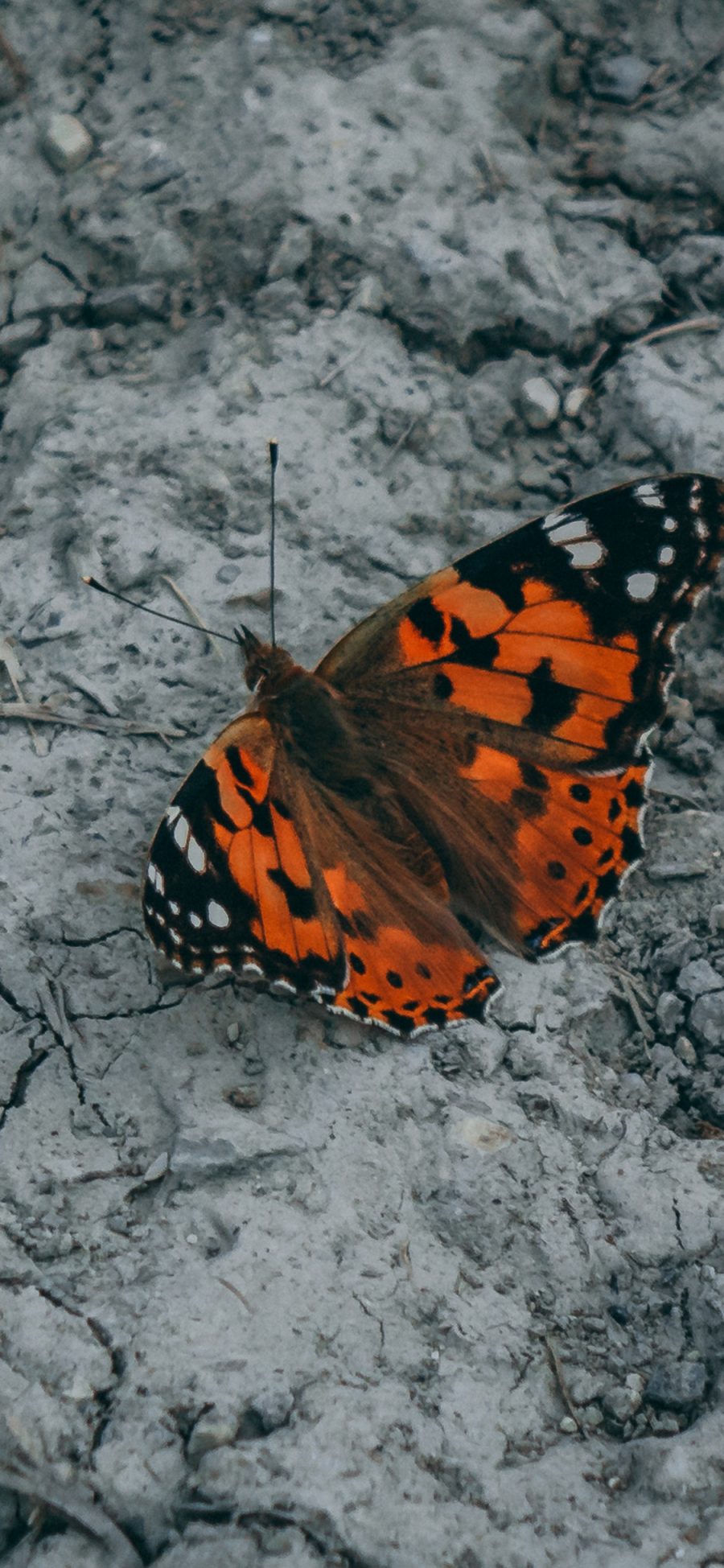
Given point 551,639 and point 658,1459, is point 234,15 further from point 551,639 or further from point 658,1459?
point 658,1459

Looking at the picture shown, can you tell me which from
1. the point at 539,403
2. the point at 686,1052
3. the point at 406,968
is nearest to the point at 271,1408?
the point at 406,968

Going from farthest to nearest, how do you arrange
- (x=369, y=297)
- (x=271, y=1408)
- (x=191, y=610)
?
(x=369, y=297), (x=191, y=610), (x=271, y=1408)

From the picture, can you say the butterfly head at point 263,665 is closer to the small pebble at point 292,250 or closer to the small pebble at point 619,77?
the small pebble at point 292,250

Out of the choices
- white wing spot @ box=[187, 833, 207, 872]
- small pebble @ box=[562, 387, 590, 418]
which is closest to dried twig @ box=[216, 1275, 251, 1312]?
white wing spot @ box=[187, 833, 207, 872]

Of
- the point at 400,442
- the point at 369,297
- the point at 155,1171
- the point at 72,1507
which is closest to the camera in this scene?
the point at 72,1507

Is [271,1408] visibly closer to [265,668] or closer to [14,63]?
[265,668]

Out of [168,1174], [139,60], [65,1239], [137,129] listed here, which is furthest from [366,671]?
[139,60]

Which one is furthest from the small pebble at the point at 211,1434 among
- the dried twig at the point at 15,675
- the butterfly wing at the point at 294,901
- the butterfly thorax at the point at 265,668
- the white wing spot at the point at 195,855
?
the dried twig at the point at 15,675

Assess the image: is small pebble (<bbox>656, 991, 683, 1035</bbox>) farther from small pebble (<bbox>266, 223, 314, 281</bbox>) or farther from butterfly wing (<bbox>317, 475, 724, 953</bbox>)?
small pebble (<bbox>266, 223, 314, 281</bbox>)
